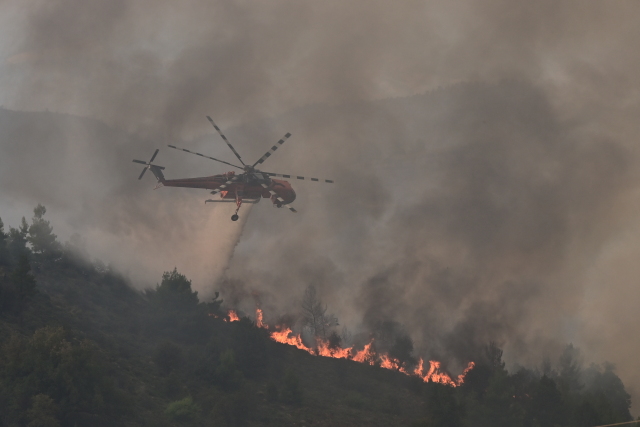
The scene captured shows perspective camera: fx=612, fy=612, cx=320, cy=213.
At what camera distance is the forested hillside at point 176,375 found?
161 feet

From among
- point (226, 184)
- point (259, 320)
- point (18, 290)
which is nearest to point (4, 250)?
point (18, 290)

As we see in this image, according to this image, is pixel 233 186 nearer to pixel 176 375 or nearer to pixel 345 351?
pixel 176 375

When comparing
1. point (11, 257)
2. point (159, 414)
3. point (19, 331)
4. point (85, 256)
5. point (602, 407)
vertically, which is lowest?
point (159, 414)

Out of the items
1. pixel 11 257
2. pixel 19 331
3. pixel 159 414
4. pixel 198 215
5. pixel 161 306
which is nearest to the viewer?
pixel 159 414

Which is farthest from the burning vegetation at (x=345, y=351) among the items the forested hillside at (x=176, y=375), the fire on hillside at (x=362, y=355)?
the forested hillside at (x=176, y=375)

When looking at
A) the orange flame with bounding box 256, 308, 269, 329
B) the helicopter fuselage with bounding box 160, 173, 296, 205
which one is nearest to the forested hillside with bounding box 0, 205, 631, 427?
the orange flame with bounding box 256, 308, 269, 329

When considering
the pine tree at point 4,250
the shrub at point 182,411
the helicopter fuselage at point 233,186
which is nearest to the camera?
the shrub at point 182,411

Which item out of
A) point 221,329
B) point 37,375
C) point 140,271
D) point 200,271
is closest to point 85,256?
point 140,271

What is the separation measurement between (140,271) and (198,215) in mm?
16805

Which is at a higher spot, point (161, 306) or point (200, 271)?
point (200, 271)

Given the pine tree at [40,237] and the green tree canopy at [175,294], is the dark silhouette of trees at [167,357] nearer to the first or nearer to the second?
the green tree canopy at [175,294]

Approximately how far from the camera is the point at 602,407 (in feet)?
225

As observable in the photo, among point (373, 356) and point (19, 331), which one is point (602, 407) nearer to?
point (373, 356)

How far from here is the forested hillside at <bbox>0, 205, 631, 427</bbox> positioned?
49.1 metres
